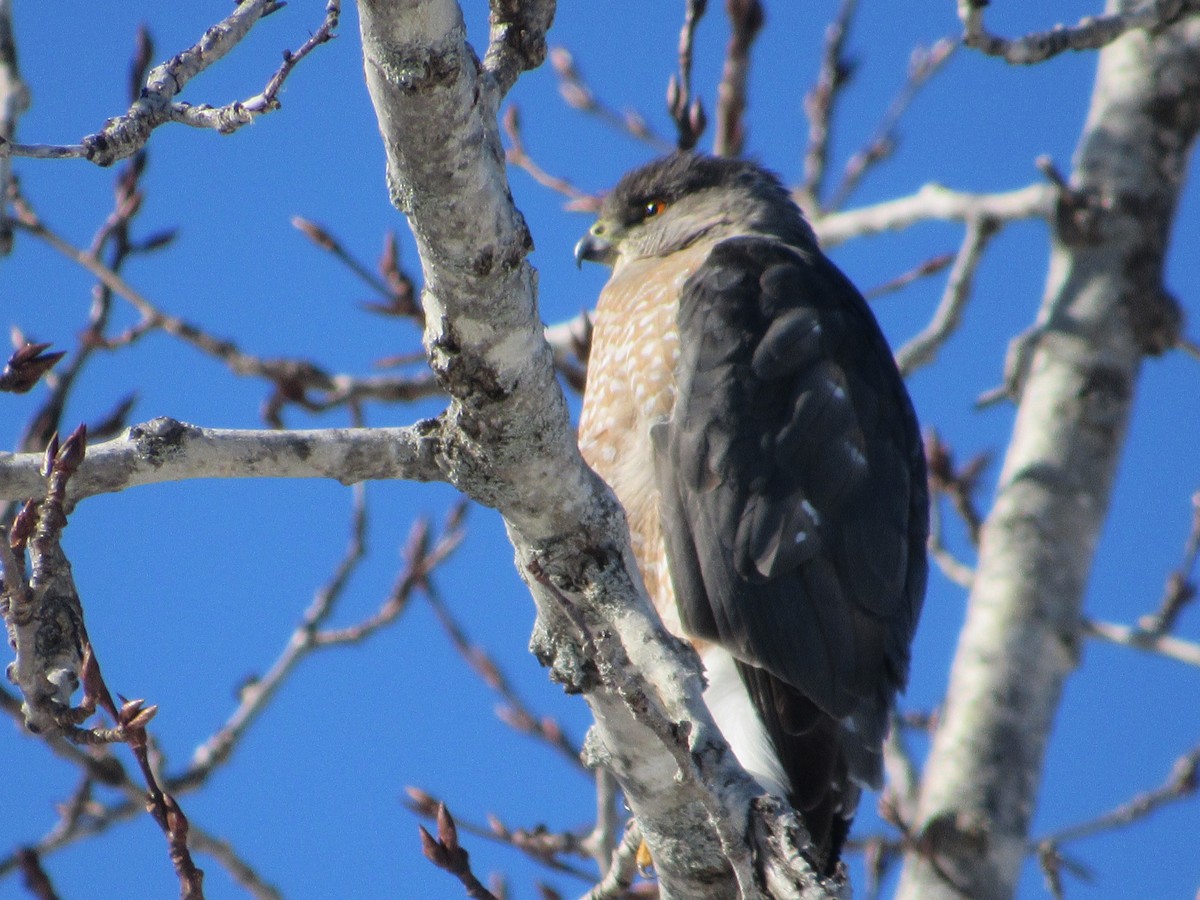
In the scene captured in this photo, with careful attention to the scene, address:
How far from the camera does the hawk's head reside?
530cm

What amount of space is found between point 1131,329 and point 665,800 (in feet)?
9.77

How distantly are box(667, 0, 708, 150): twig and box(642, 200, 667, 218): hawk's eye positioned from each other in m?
0.66

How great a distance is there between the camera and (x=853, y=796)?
3596mm

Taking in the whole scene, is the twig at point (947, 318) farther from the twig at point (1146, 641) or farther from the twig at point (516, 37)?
the twig at point (516, 37)

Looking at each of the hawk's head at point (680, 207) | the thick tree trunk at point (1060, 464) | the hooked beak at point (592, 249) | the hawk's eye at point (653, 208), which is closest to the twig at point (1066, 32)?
the thick tree trunk at point (1060, 464)

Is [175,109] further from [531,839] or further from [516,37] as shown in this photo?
[531,839]

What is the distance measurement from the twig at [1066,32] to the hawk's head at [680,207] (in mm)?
1316

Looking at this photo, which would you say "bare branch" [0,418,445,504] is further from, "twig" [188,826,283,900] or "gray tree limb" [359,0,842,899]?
"twig" [188,826,283,900]

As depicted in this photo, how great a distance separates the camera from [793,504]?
3.82m

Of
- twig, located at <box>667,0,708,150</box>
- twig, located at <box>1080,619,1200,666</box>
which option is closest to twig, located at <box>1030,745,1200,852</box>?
twig, located at <box>1080,619,1200,666</box>

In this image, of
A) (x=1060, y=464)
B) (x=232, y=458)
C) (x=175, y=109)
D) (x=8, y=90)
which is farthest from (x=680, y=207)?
(x=175, y=109)

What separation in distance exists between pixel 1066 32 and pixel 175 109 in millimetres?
3045

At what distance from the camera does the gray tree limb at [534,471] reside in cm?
199

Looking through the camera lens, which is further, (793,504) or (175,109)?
(793,504)
